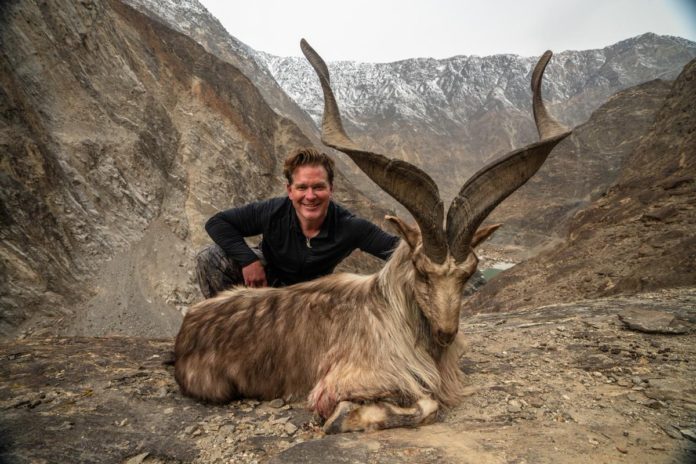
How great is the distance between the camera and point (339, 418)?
2604 mm

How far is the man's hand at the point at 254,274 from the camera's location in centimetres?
413

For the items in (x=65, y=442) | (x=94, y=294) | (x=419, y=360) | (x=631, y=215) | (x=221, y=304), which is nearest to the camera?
(x=65, y=442)

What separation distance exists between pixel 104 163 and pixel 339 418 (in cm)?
1465

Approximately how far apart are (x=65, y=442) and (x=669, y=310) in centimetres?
582

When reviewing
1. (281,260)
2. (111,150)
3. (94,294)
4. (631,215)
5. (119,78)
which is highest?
(119,78)

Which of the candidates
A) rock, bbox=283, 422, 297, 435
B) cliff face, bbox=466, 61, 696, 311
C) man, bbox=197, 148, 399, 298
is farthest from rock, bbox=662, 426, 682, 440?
cliff face, bbox=466, 61, 696, 311

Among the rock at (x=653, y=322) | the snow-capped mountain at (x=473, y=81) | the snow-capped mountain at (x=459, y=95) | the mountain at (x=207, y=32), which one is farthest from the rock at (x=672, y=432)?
the snow-capped mountain at (x=473, y=81)

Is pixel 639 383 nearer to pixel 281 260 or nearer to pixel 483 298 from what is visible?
pixel 281 260

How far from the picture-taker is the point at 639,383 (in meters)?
2.88

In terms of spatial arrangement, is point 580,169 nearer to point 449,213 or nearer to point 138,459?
point 449,213

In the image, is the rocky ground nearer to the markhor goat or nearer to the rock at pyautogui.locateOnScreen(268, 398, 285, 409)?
the rock at pyautogui.locateOnScreen(268, 398, 285, 409)

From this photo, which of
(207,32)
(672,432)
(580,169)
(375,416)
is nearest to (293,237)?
(375,416)

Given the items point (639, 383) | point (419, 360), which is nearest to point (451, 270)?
point (419, 360)

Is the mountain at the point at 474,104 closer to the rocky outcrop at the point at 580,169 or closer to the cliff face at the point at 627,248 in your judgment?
the rocky outcrop at the point at 580,169
